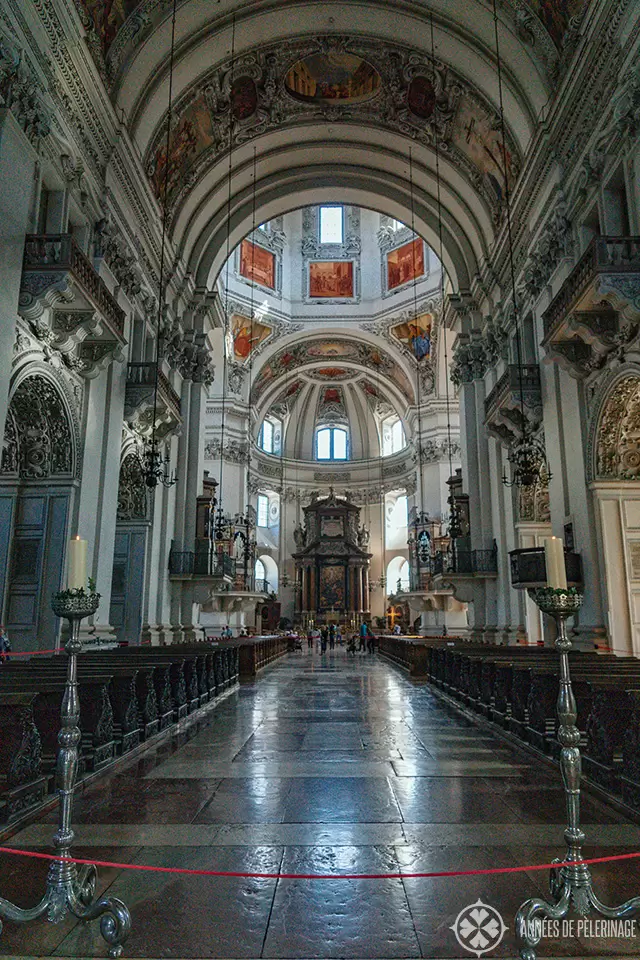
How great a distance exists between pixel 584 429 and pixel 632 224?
318cm

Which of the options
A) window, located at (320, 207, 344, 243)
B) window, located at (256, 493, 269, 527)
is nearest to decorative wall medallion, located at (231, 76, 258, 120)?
window, located at (320, 207, 344, 243)

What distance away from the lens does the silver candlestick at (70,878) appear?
2.27 m

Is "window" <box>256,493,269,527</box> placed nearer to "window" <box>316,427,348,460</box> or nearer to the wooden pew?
"window" <box>316,427,348,460</box>

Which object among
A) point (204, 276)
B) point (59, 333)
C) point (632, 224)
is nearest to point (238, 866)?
point (59, 333)

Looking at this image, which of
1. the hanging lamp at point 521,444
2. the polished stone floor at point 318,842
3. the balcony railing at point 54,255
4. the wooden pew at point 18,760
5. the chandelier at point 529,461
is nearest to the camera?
the polished stone floor at point 318,842

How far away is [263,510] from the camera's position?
3616cm

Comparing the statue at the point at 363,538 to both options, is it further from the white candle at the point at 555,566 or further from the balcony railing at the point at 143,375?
the white candle at the point at 555,566

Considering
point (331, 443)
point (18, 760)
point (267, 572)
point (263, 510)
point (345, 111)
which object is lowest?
point (18, 760)

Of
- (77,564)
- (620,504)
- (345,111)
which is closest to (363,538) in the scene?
(345,111)

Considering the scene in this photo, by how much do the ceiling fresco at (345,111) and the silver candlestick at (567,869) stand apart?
1294 centimetres

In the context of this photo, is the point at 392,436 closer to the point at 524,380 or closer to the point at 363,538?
the point at 363,538

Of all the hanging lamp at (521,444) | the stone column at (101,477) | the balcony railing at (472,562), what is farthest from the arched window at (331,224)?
the stone column at (101,477)

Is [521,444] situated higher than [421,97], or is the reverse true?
[421,97]

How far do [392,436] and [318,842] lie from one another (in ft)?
111
